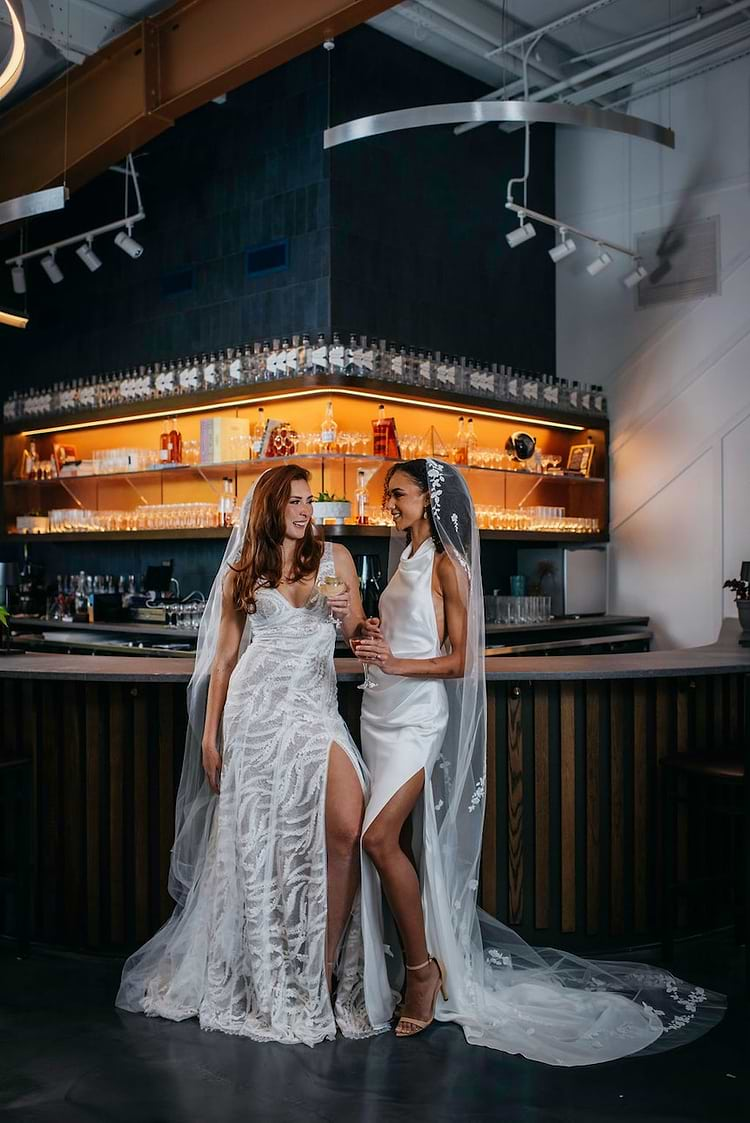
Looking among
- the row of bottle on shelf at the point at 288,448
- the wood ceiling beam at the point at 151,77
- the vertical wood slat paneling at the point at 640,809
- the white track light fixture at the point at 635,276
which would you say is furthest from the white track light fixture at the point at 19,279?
the vertical wood slat paneling at the point at 640,809

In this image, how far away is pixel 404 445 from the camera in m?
6.94

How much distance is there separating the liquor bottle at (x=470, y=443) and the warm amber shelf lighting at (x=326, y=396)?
80 millimetres

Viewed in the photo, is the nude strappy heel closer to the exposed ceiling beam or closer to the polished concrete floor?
the polished concrete floor

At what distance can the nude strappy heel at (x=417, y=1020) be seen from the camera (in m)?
3.45

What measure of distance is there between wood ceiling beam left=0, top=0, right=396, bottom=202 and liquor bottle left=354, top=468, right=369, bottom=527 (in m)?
2.33

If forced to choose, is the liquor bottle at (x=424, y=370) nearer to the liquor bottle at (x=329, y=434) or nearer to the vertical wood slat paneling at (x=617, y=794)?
the liquor bottle at (x=329, y=434)

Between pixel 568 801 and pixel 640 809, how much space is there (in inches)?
13.2

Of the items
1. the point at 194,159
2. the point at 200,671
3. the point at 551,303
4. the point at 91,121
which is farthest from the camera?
the point at 551,303

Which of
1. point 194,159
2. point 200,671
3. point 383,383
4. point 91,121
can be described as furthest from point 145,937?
point 194,159

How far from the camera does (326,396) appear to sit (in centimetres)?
664

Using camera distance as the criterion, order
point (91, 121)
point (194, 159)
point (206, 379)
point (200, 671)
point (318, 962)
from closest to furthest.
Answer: point (318, 962) → point (200, 671) → point (91, 121) → point (206, 379) → point (194, 159)

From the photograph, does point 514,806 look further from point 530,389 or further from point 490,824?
point 530,389

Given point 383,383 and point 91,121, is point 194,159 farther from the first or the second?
point 383,383

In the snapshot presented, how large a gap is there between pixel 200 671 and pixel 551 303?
5.83 m
